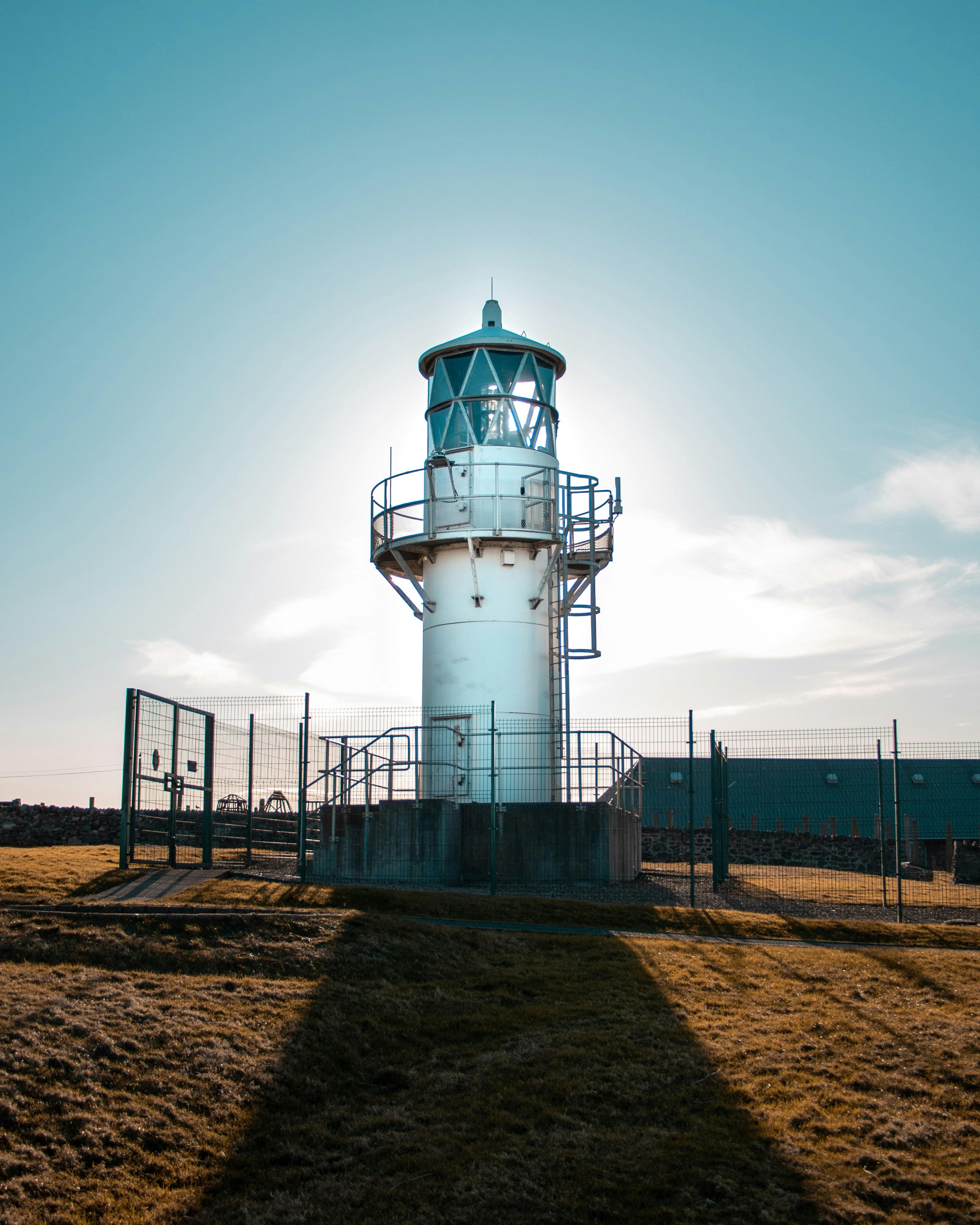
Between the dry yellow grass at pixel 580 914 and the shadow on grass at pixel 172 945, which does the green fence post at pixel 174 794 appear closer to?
the dry yellow grass at pixel 580 914

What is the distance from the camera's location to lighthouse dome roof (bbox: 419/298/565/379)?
22797mm

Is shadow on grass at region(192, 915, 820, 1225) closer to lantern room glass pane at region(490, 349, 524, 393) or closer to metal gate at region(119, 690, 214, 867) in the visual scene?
metal gate at region(119, 690, 214, 867)

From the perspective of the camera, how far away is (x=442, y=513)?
22.3 m

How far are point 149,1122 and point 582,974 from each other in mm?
5558

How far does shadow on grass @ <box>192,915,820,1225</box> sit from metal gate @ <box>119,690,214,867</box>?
765 cm

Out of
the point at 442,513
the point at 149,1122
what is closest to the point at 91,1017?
the point at 149,1122

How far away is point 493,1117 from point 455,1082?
0.81m

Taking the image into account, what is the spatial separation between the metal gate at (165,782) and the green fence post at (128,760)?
0.01m

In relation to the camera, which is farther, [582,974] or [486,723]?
[486,723]

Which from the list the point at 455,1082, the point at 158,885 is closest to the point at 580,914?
the point at 158,885

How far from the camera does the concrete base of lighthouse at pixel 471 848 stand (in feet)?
61.9

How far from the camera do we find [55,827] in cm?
2414

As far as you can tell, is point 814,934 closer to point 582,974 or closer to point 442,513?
point 582,974

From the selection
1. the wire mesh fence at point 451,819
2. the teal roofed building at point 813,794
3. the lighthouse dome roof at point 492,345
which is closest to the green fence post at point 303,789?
the wire mesh fence at point 451,819
